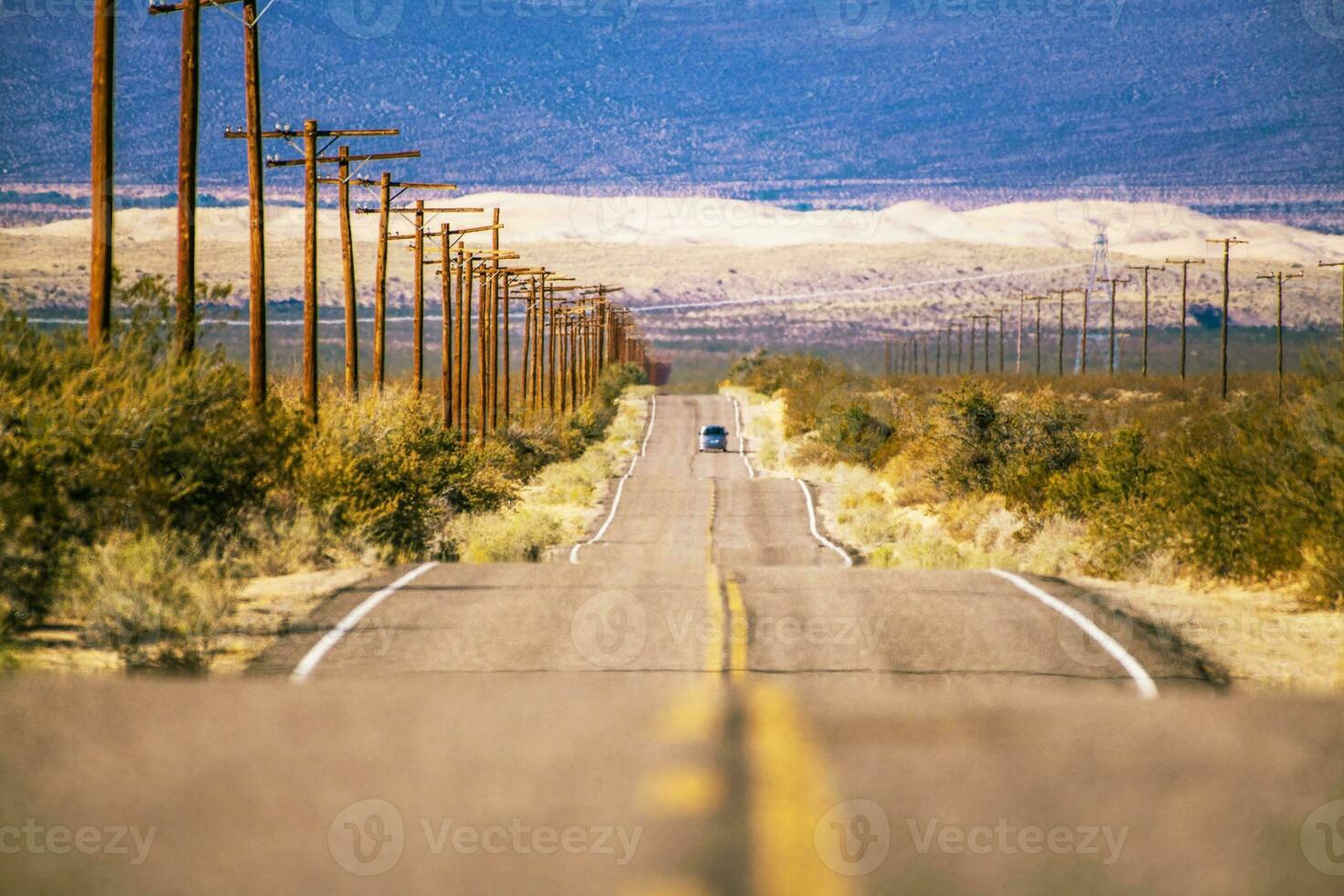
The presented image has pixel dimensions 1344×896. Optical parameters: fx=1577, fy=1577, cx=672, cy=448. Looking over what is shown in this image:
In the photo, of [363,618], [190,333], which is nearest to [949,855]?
[363,618]

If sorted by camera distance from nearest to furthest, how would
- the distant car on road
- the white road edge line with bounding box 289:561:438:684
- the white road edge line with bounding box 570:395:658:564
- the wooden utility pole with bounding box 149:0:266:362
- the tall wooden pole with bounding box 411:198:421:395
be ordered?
the white road edge line with bounding box 289:561:438:684 → the wooden utility pole with bounding box 149:0:266:362 → the white road edge line with bounding box 570:395:658:564 → the tall wooden pole with bounding box 411:198:421:395 → the distant car on road

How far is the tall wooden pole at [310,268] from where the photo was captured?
103 feet

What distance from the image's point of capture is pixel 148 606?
1302 centimetres

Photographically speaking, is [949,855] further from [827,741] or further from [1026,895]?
[827,741]

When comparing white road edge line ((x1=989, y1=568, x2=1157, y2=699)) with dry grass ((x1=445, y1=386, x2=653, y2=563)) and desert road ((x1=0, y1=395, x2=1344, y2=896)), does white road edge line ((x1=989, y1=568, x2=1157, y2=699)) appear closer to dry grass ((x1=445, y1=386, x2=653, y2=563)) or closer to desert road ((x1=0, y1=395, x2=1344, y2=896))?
desert road ((x1=0, y1=395, x2=1344, y2=896))

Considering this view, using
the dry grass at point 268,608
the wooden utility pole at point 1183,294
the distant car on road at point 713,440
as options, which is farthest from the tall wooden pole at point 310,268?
the wooden utility pole at point 1183,294

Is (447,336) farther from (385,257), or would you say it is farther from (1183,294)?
(1183,294)

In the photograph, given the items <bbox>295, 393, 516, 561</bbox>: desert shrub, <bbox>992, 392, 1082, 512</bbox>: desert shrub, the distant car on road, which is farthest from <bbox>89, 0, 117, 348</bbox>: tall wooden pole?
the distant car on road

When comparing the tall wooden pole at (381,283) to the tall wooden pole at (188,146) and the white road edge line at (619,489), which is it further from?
the tall wooden pole at (188,146)

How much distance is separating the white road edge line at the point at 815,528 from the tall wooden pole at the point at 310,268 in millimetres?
11823

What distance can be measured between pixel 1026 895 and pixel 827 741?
9.11ft

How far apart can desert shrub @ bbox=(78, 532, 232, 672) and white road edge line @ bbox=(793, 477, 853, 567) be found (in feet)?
68.6

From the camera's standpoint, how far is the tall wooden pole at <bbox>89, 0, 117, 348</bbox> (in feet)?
61.6

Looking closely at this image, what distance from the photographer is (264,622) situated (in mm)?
14062
